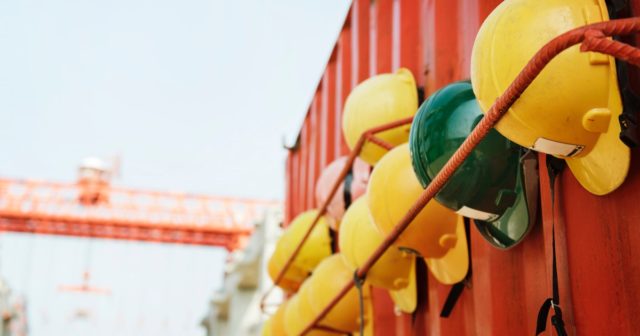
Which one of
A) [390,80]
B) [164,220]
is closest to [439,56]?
[390,80]

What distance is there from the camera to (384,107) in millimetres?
3283

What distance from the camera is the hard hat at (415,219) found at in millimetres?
2551

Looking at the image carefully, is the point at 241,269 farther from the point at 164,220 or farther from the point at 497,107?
the point at 164,220

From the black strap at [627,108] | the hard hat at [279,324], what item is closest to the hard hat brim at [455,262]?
the black strap at [627,108]

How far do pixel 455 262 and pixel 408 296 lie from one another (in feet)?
1.67

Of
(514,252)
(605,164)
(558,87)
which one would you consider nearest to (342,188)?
(514,252)

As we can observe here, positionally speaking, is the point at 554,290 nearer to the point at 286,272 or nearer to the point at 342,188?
the point at 342,188

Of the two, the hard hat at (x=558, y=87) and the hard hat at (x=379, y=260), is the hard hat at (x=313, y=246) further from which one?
the hard hat at (x=558, y=87)

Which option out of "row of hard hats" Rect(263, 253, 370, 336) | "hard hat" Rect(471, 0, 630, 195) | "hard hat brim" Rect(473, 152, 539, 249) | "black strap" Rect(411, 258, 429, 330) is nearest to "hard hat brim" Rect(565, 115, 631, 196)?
"hard hat" Rect(471, 0, 630, 195)

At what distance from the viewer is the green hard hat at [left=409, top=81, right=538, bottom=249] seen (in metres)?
2.11

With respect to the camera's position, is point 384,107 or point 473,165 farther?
point 384,107

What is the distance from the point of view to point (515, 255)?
232cm

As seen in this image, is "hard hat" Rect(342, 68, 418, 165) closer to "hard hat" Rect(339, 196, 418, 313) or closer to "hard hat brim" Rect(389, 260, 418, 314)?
"hard hat" Rect(339, 196, 418, 313)

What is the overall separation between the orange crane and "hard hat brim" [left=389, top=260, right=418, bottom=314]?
21865 millimetres
